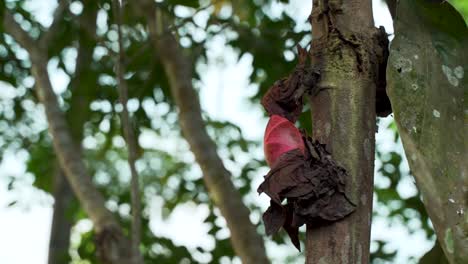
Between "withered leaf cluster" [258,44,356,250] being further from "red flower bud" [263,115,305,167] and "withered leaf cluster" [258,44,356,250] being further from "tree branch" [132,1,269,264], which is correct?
"tree branch" [132,1,269,264]

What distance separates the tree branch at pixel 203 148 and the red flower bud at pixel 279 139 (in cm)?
205

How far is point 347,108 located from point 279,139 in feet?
0.46

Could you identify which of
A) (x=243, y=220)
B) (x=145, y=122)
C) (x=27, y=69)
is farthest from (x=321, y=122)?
(x=27, y=69)

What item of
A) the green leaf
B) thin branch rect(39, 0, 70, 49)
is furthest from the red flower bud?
thin branch rect(39, 0, 70, 49)

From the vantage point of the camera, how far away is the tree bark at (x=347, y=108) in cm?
142

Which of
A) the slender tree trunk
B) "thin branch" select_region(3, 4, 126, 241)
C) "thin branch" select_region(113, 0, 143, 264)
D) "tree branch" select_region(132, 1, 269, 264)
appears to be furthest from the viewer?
the slender tree trunk

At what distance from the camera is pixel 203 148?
3.93 m

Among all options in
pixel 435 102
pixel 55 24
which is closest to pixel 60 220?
pixel 55 24

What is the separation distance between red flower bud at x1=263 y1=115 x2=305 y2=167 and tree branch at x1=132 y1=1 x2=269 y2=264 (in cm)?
205

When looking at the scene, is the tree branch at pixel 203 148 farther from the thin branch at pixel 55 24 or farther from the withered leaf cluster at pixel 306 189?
the withered leaf cluster at pixel 306 189

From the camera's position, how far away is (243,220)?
363cm

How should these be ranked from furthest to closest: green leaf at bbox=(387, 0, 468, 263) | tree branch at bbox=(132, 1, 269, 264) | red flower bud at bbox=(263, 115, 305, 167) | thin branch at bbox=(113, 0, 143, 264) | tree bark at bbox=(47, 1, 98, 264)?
tree bark at bbox=(47, 1, 98, 264) < tree branch at bbox=(132, 1, 269, 264) < thin branch at bbox=(113, 0, 143, 264) < red flower bud at bbox=(263, 115, 305, 167) < green leaf at bbox=(387, 0, 468, 263)

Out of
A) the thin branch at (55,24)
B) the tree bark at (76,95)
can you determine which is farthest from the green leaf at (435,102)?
the thin branch at (55,24)

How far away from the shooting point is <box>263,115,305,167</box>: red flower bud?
Result: 1.50m
